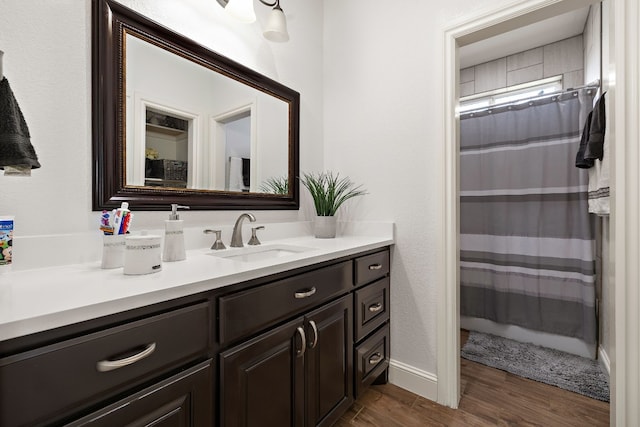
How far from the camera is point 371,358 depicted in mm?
1550

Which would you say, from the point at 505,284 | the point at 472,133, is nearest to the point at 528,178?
the point at 472,133

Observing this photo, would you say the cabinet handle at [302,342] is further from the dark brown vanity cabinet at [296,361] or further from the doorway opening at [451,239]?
the doorway opening at [451,239]

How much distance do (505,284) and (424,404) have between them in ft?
4.23

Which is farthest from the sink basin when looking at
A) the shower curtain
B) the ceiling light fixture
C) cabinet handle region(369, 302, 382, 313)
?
the shower curtain

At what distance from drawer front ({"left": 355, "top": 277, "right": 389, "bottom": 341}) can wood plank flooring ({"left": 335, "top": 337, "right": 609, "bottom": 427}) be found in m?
0.40

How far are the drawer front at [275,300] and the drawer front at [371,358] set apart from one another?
40 cm

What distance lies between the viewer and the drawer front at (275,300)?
33.3 inches

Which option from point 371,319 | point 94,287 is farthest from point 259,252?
point 94,287

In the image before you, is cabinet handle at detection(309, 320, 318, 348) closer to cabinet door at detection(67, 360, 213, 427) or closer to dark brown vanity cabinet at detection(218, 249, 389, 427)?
dark brown vanity cabinet at detection(218, 249, 389, 427)

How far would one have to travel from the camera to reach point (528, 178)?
88.0 inches

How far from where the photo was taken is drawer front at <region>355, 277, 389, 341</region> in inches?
56.7

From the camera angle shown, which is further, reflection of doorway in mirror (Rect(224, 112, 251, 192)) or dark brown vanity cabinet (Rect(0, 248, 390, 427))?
reflection of doorway in mirror (Rect(224, 112, 251, 192))

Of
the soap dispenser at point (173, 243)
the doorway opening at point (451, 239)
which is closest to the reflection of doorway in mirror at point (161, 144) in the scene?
the soap dispenser at point (173, 243)

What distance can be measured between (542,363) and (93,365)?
2466mm
